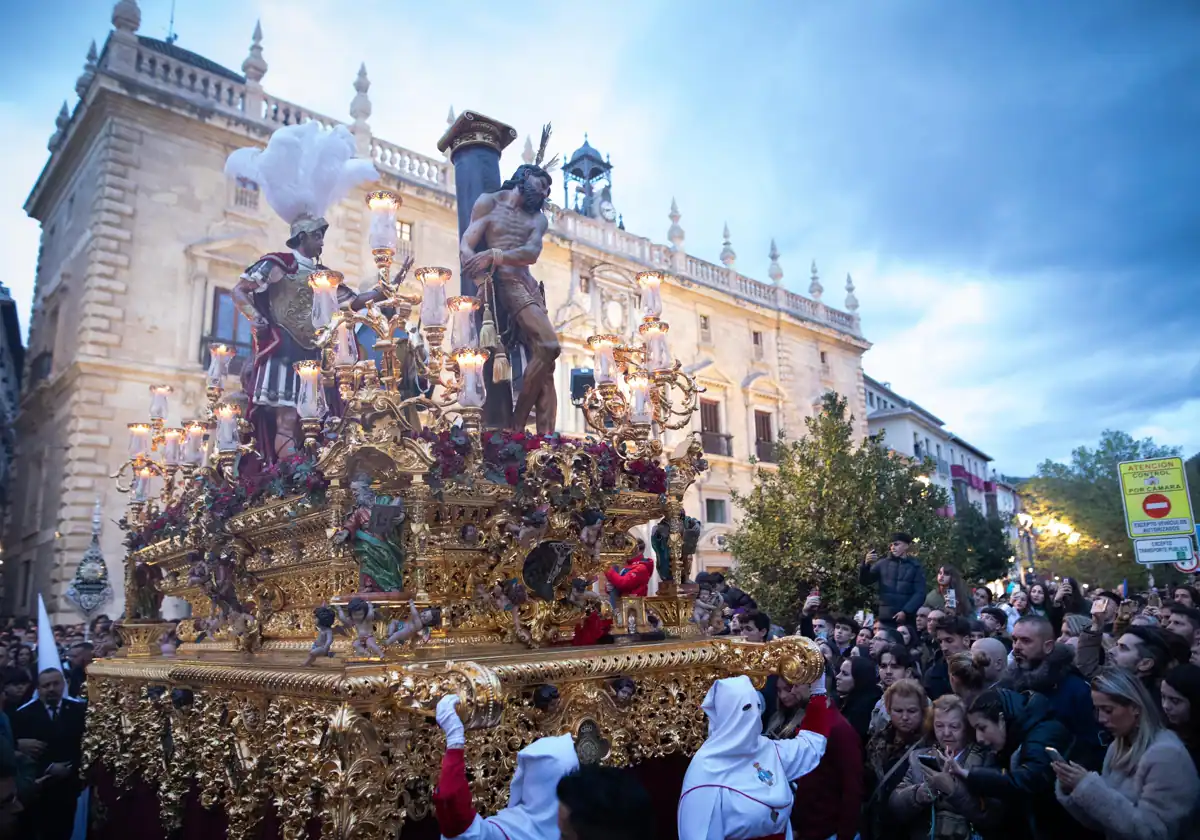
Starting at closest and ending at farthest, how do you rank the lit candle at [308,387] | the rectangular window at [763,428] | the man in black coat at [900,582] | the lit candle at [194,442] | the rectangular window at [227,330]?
the lit candle at [308,387]
the lit candle at [194,442]
the man in black coat at [900,582]
the rectangular window at [227,330]
the rectangular window at [763,428]

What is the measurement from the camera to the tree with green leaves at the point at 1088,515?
1496 inches

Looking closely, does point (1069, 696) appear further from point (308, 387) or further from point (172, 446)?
point (172, 446)

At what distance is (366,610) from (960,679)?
10.8ft

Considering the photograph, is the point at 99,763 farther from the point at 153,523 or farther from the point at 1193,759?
the point at 1193,759

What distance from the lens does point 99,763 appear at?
747 cm

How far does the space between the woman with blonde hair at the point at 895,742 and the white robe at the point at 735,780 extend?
963 millimetres

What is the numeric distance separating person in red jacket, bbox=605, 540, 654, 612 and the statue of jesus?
1.43m

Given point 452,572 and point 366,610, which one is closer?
point 366,610

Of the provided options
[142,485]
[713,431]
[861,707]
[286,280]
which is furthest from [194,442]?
[713,431]

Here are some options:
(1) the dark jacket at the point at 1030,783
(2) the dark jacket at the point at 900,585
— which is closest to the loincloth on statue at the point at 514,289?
(1) the dark jacket at the point at 1030,783

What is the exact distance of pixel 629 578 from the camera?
675 cm

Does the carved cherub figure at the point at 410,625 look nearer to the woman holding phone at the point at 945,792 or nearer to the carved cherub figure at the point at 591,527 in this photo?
the carved cherub figure at the point at 591,527

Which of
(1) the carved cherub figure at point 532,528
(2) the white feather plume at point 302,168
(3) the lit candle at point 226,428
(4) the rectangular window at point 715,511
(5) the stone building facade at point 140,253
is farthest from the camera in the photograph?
(4) the rectangular window at point 715,511

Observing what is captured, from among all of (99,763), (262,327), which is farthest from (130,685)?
(262,327)
